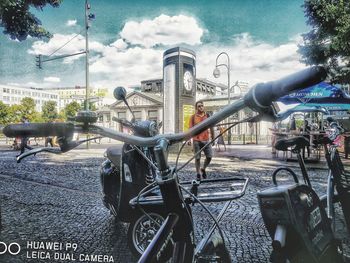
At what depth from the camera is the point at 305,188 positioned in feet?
4.14

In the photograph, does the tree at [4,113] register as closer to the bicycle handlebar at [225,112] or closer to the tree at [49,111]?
the tree at [49,111]

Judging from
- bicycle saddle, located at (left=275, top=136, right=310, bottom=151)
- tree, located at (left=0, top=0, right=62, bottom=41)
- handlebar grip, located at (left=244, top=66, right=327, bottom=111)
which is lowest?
bicycle saddle, located at (left=275, top=136, right=310, bottom=151)

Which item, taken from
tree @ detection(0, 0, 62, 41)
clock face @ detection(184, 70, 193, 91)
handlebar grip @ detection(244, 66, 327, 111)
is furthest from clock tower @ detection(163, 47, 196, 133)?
handlebar grip @ detection(244, 66, 327, 111)

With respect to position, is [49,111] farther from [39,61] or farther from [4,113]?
[39,61]

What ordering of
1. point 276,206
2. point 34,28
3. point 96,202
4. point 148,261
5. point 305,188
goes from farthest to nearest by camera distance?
point 96,202 → point 34,28 → point 305,188 → point 276,206 → point 148,261

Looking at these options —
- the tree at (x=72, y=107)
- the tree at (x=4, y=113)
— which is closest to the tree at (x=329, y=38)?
the tree at (x=72, y=107)

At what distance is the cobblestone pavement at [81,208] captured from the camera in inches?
79.1

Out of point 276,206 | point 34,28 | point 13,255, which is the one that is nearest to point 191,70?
point 34,28

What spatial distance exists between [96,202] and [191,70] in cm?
132

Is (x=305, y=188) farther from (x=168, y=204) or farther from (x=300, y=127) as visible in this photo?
(x=300, y=127)

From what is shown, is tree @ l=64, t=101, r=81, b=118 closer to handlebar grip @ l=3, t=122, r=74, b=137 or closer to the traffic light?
the traffic light

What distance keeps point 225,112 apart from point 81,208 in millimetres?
2114

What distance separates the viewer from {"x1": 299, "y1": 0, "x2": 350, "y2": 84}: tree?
179cm

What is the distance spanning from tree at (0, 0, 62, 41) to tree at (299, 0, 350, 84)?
1.56 meters
